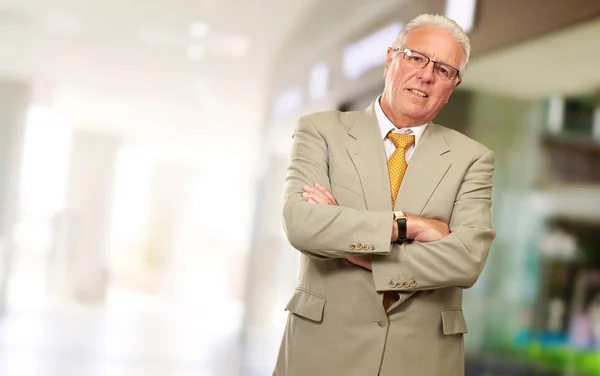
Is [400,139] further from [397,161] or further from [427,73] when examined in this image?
[427,73]

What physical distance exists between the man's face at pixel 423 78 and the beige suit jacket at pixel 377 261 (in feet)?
0.30

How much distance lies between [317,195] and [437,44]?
1.63 ft

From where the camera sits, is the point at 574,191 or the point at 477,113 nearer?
the point at 574,191

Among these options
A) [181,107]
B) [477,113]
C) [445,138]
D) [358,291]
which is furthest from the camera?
[181,107]

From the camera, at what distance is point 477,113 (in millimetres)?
4422

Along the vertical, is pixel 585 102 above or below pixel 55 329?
above

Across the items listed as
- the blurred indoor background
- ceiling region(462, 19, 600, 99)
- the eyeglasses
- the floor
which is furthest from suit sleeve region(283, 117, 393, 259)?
the floor

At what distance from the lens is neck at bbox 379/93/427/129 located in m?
2.05

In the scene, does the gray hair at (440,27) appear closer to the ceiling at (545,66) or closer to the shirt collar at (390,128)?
the shirt collar at (390,128)

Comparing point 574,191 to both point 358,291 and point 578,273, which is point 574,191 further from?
point 358,291

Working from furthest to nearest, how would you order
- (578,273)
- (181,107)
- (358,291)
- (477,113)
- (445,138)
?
(181,107), (477,113), (578,273), (445,138), (358,291)

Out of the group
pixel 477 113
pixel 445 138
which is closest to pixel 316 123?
pixel 445 138

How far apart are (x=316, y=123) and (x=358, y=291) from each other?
1.48 ft

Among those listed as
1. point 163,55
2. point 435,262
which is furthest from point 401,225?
point 163,55
